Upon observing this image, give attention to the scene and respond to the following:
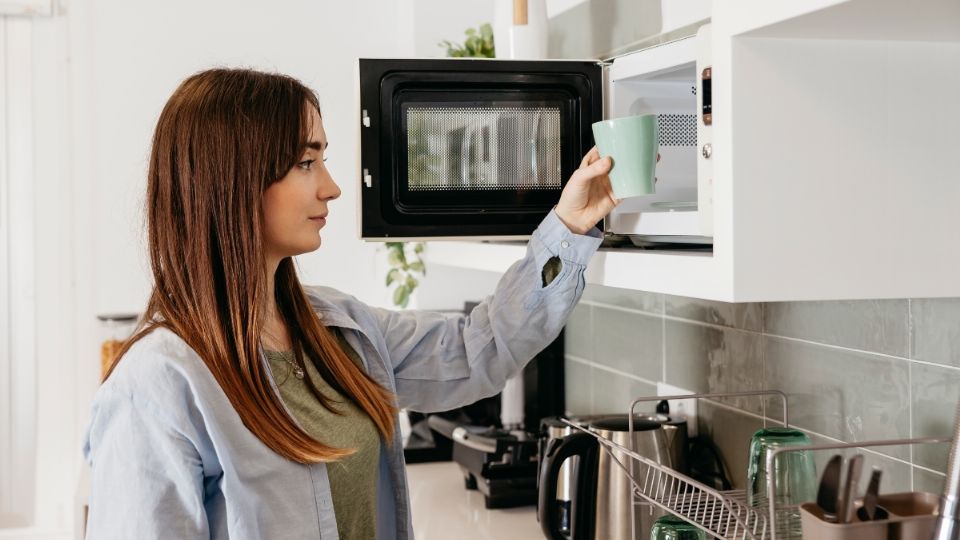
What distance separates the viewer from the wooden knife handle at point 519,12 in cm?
174

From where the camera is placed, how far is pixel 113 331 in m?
2.53

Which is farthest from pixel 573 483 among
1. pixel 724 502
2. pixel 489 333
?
pixel 724 502

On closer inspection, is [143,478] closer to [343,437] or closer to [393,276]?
[343,437]

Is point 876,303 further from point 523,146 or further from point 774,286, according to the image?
point 523,146

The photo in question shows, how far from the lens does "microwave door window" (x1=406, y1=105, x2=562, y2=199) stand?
132cm

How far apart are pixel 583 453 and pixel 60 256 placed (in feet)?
5.92

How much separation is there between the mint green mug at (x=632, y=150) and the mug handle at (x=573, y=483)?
1.47 ft

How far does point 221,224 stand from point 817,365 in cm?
78

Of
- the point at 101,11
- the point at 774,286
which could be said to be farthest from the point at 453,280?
the point at 774,286

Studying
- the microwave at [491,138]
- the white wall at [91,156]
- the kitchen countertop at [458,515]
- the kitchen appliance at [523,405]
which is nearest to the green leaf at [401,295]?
the white wall at [91,156]

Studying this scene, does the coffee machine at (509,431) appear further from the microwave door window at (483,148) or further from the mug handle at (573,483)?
the microwave door window at (483,148)

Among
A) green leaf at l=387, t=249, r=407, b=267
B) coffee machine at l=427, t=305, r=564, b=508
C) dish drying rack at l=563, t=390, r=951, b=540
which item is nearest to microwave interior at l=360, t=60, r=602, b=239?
dish drying rack at l=563, t=390, r=951, b=540

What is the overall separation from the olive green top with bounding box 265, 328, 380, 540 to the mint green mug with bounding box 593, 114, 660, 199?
1.46 feet

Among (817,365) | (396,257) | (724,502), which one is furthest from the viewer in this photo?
(396,257)
